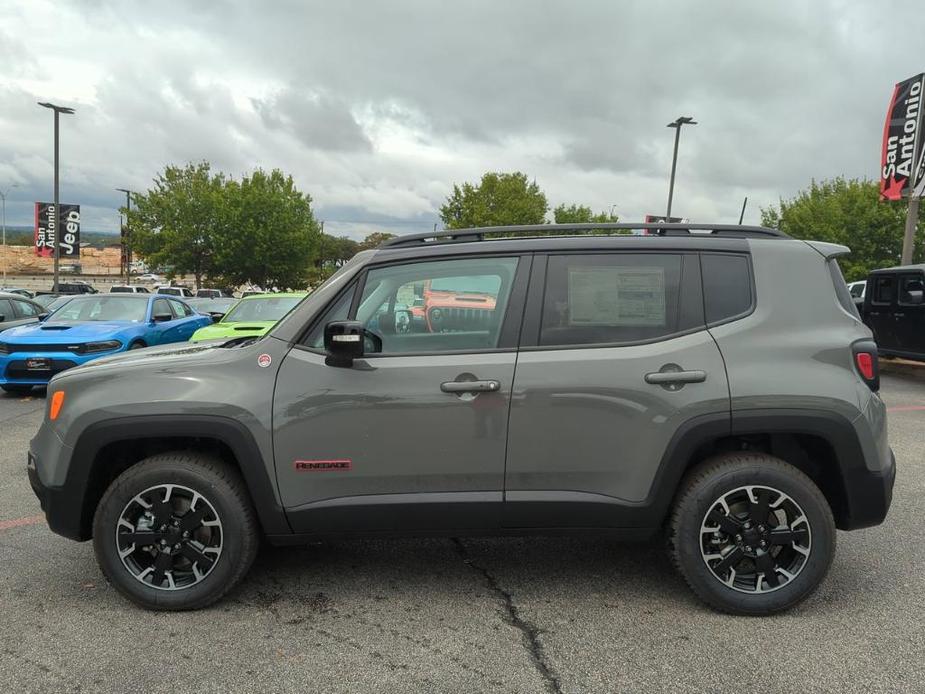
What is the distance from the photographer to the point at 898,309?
37.0ft

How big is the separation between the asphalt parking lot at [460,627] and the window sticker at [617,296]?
4.55 ft

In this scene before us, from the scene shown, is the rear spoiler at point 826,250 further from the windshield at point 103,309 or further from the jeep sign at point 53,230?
the jeep sign at point 53,230

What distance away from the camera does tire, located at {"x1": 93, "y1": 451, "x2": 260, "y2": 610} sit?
310 centimetres

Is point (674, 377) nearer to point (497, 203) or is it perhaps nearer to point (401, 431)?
point (401, 431)

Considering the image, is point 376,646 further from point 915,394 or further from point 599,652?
point 915,394

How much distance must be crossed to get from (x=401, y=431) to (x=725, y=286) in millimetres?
1684

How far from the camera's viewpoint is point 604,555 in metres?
3.88

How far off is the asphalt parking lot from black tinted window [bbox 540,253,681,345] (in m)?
1.31

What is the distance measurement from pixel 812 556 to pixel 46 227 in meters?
33.7

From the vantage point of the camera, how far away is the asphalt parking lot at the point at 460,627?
8.64 ft

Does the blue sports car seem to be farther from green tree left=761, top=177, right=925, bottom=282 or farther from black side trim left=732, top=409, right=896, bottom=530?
green tree left=761, top=177, right=925, bottom=282

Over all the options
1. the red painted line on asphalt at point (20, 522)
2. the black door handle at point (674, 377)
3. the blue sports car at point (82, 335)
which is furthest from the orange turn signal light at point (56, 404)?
the blue sports car at point (82, 335)

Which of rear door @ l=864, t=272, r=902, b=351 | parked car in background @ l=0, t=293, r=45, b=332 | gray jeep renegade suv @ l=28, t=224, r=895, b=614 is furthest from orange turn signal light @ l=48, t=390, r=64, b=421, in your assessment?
rear door @ l=864, t=272, r=902, b=351

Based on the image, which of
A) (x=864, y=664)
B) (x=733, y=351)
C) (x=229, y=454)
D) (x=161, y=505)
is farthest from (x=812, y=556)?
(x=161, y=505)
